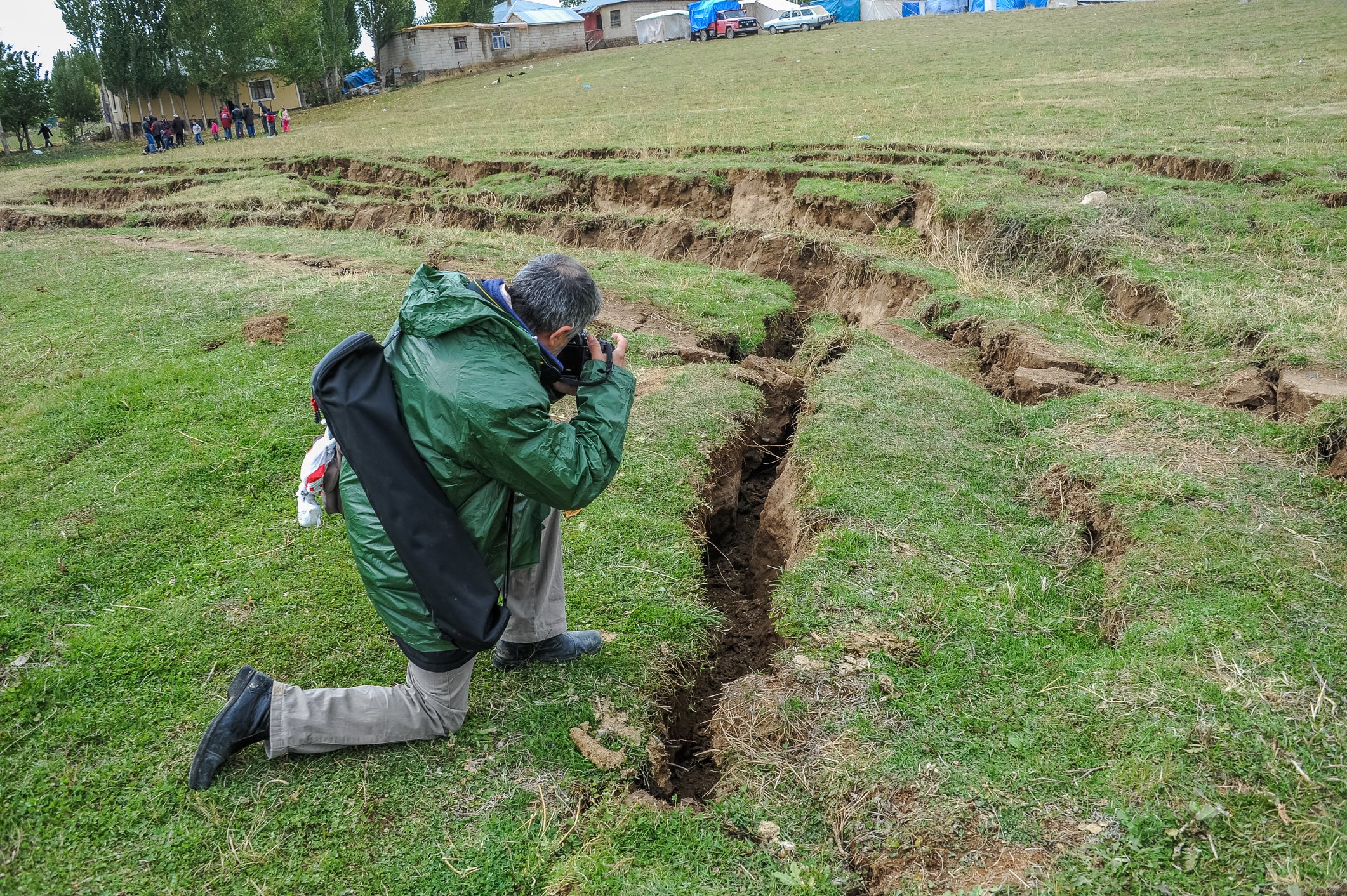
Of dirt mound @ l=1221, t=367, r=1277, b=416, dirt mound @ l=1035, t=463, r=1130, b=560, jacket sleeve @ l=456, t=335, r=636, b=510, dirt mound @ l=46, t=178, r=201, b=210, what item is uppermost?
dirt mound @ l=46, t=178, r=201, b=210

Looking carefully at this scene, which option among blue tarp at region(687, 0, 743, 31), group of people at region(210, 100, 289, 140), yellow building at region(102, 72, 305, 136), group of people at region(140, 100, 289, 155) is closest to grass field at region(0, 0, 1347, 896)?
group of people at region(140, 100, 289, 155)

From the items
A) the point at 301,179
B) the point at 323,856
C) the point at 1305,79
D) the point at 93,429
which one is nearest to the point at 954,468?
the point at 323,856

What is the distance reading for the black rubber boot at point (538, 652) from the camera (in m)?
3.62

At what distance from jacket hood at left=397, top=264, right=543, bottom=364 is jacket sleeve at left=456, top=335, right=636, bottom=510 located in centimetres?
9

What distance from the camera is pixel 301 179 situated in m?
18.8

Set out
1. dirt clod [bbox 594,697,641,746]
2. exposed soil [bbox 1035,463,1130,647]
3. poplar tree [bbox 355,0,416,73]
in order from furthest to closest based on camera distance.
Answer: poplar tree [bbox 355,0,416,73]
exposed soil [bbox 1035,463,1130,647]
dirt clod [bbox 594,697,641,746]

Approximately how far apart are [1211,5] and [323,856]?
128ft

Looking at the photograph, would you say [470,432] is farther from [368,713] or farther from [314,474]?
[368,713]

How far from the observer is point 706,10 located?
42188mm

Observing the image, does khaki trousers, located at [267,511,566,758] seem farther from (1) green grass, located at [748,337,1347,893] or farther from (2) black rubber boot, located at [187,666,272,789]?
(1) green grass, located at [748,337,1347,893]

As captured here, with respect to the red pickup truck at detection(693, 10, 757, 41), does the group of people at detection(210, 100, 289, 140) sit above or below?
below

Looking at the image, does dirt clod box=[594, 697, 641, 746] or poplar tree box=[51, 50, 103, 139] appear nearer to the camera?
dirt clod box=[594, 697, 641, 746]

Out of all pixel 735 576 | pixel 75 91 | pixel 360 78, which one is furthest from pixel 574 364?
pixel 360 78

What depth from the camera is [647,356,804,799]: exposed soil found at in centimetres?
353
